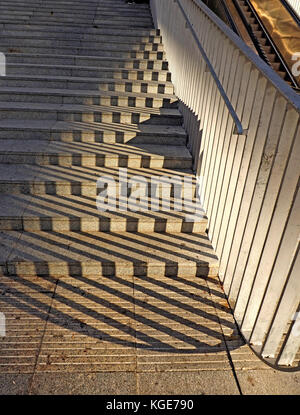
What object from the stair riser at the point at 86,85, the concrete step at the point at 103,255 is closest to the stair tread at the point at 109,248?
the concrete step at the point at 103,255

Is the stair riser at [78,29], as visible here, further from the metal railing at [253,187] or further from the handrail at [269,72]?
the handrail at [269,72]

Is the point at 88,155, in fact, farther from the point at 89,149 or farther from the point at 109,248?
the point at 109,248

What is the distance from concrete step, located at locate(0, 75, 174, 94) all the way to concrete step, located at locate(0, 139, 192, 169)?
135 centimetres

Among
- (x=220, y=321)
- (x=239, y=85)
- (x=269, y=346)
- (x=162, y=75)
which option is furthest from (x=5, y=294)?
(x=162, y=75)

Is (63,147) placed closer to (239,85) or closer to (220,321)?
(239,85)

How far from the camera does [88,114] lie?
448 cm

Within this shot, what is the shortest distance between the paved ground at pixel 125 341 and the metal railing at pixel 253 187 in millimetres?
171

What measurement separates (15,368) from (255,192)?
1971 millimetres

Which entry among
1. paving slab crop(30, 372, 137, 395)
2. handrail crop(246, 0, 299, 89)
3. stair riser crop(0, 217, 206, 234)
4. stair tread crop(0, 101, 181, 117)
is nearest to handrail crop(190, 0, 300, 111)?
stair riser crop(0, 217, 206, 234)

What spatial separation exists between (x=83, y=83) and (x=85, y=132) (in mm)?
1299

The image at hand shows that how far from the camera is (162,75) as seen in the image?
543 centimetres

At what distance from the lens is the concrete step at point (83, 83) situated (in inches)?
195

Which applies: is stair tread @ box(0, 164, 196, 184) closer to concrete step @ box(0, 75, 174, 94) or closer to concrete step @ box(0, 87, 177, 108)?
concrete step @ box(0, 87, 177, 108)

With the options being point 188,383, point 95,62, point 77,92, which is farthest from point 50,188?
point 95,62
